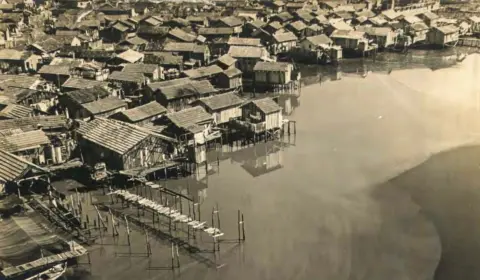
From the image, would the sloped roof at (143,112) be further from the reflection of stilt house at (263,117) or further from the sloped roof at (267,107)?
the sloped roof at (267,107)

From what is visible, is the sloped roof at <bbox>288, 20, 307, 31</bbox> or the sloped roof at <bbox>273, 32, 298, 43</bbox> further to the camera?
the sloped roof at <bbox>288, 20, 307, 31</bbox>

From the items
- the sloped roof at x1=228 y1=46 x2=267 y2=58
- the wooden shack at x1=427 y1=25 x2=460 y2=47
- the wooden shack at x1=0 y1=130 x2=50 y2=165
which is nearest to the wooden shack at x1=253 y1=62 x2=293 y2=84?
the sloped roof at x1=228 y1=46 x2=267 y2=58

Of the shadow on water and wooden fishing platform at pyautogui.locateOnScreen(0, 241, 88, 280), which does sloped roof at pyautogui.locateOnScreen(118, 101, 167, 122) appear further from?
the shadow on water

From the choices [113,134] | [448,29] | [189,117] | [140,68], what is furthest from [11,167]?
[448,29]

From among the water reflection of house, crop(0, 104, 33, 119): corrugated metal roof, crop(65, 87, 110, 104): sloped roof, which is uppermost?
crop(65, 87, 110, 104): sloped roof

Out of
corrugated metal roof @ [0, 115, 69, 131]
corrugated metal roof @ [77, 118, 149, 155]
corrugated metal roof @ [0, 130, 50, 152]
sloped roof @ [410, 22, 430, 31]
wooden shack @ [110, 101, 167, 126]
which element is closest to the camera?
corrugated metal roof @ [0, 130, 50, 152]

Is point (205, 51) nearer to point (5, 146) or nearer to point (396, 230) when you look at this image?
point (5, 146)
